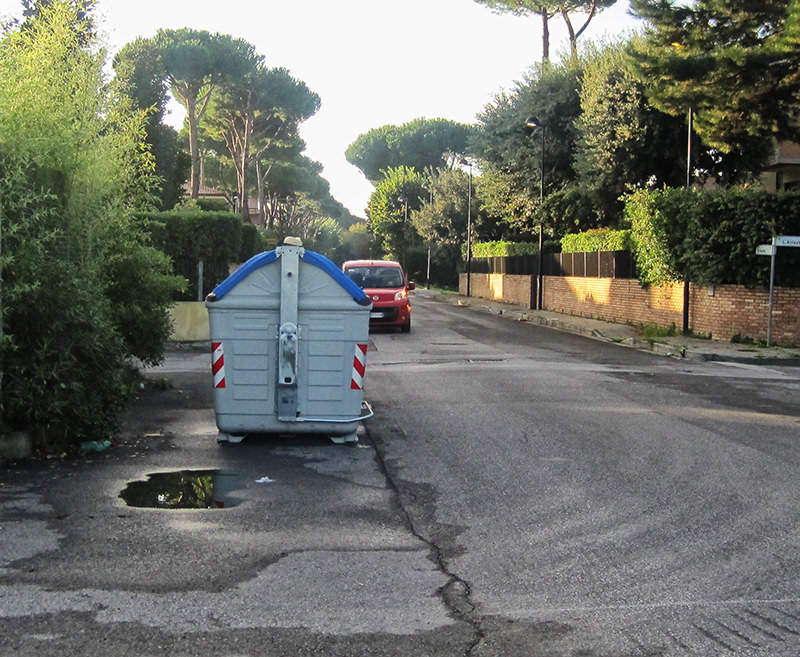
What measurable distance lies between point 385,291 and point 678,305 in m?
7.57

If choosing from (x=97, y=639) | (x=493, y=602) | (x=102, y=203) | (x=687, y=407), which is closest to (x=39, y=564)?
(x=97, y=639)

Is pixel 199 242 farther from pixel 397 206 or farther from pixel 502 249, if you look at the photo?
pixel 397 206

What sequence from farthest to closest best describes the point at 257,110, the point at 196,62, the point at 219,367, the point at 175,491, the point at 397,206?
the point at 397,206
the point at 257,110
the point at 196,62
the point at 219,367
the point at 175,491

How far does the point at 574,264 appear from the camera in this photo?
111ft

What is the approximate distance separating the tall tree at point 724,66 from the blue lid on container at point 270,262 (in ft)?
38.6

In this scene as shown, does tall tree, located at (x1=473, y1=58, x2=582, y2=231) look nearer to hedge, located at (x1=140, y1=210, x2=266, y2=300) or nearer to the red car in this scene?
the red car

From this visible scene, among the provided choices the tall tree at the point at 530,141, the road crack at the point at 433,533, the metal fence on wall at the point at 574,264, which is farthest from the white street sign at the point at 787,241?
the tall tree at the point at 530,141

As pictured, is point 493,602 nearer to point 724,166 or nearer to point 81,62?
point 81,62

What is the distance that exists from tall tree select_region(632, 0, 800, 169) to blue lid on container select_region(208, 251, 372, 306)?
11.8 m

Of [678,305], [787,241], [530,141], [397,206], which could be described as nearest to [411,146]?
[397,206]

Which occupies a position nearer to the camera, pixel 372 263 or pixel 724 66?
pixel 724 66

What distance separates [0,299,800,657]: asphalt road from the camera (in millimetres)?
4031

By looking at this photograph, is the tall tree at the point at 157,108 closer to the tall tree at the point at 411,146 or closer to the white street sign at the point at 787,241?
the white street sign at the point at 787,241


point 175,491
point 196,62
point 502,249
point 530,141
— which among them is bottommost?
point 175,491
